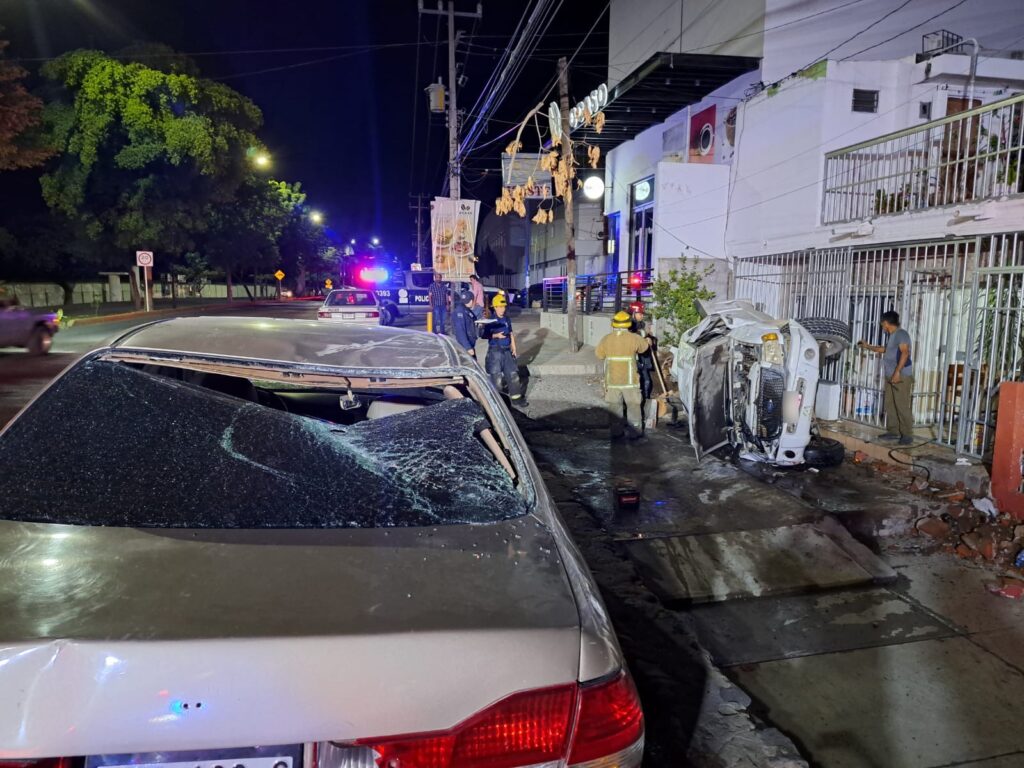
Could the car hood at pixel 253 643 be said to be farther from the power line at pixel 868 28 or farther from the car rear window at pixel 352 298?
the car rear window at pixel 352 298

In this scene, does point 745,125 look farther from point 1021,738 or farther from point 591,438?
point 1021,738

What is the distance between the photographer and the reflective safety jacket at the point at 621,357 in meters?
8.58

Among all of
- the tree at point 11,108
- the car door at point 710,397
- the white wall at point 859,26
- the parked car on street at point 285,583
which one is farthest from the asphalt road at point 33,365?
the white wall at point 859,26

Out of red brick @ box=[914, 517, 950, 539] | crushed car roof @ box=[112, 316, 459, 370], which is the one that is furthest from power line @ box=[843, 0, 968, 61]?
crushed car roof @ box=[112, 316, 459, 370]

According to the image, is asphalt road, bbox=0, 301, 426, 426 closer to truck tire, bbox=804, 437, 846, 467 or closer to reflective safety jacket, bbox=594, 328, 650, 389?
reflective safety jacket, bbox=594, 328, 650, 389

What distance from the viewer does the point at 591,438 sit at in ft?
30.8

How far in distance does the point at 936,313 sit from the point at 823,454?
2.73 metres

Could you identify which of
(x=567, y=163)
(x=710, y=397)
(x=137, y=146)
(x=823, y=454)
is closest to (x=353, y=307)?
(x=567, y=163)

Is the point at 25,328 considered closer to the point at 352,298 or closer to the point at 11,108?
the point at 11,108

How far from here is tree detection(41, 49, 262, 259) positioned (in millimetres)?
24438

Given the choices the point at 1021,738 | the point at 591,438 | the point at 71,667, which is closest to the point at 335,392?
the point at 71,667

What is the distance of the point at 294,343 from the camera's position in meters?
2.71

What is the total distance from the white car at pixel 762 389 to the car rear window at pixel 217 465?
5.23 metres

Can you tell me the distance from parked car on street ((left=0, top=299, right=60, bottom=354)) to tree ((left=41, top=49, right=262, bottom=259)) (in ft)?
43.2
